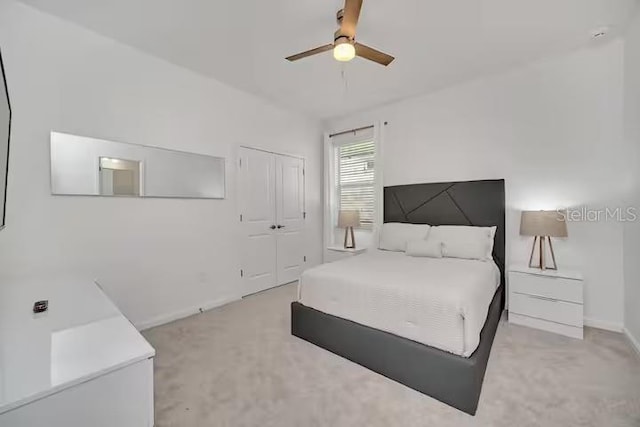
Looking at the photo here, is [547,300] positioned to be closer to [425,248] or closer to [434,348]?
[425,248]

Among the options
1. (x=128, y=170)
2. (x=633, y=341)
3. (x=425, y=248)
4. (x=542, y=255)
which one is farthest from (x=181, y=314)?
(x=633, y=341)

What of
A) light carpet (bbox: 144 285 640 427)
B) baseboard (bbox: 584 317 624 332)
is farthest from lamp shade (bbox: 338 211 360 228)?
baseboard (bbox: 584 317 624 332)

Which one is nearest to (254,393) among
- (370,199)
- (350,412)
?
(350,412)

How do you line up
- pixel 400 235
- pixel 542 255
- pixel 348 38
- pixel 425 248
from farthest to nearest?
pixel 400 235, pixel 425 248, pixel 542 255, pixel 348 38

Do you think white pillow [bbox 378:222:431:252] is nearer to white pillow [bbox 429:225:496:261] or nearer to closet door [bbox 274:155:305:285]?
white pillow [bbox 429:225:496:261]

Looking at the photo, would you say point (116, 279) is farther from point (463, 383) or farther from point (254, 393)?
point (463, 383)

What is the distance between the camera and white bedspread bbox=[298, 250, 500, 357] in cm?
175

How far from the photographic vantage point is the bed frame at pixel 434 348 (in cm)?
167

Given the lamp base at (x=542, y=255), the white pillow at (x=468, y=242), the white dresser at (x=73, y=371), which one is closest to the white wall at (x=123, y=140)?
the white dresser at (x=73, y=371)

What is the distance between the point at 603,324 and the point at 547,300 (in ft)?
2.19

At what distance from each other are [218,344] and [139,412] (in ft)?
4.61

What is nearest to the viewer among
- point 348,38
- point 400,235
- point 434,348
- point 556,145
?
point 434,348
